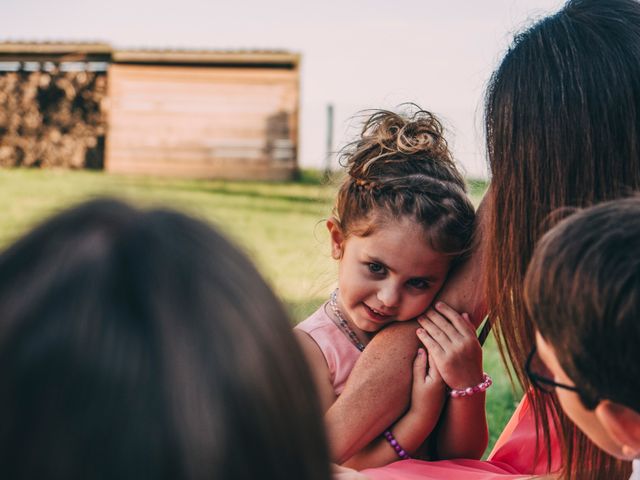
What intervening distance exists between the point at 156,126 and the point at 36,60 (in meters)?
3.01

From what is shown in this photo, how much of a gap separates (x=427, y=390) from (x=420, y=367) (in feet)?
0.20

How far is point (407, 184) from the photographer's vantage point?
2.29 m

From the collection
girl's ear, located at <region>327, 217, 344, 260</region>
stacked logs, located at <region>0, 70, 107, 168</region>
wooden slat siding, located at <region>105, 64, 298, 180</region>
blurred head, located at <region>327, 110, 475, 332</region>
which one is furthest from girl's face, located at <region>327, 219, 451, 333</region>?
stacked logs, located at <region>0, 70, 107, 168</region>

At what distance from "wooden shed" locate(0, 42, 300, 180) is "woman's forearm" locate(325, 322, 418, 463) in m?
13.3

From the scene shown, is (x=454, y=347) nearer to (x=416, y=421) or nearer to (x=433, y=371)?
(x=433, y=371)

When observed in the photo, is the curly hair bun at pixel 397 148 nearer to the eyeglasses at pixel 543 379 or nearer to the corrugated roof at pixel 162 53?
the eyeglasses at pixel 543 379

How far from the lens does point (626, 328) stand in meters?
1.21

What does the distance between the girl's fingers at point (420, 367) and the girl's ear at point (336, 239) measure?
454mm

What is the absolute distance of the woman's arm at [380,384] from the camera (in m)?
2.07

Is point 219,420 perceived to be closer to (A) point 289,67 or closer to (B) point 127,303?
(B) point 127,303

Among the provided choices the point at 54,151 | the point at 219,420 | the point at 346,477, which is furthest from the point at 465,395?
the point at 54,151

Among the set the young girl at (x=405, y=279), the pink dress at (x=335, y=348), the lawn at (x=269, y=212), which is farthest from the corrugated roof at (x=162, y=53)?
the pink dress at (x=335, y=348)

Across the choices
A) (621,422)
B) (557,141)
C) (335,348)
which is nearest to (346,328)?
(335,348)

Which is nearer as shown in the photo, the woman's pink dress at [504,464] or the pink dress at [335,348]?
the woman's pink dress at [504,464]
